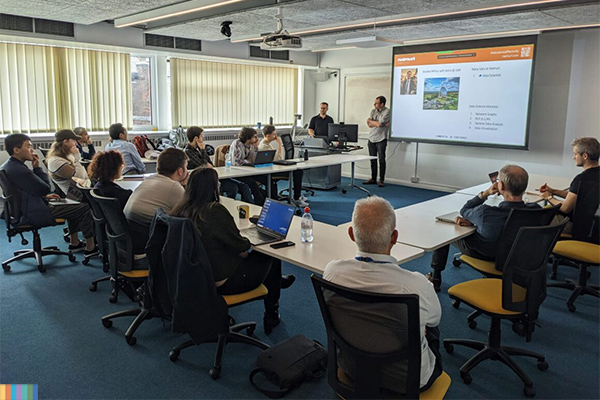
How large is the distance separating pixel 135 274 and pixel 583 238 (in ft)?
12.3

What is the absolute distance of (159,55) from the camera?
28.5 feet

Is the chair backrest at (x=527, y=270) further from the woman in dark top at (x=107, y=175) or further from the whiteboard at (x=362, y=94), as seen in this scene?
the whiteboard at (x=362, y=94)

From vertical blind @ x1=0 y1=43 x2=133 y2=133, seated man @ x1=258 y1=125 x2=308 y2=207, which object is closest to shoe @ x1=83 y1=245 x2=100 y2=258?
seated man @ x1=258 y1=125 x2=308 y2=207

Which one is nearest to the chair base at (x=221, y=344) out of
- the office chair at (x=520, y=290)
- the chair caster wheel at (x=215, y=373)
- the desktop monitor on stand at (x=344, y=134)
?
the chair caster wheel at (x=215, y=373)

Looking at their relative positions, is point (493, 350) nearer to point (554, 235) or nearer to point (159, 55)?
point (554, 235)

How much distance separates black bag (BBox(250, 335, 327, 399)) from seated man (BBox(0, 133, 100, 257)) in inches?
111

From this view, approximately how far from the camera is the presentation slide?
7.38m

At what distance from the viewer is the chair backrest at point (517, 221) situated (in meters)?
3.06

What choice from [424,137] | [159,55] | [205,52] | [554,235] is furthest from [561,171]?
[159,55]

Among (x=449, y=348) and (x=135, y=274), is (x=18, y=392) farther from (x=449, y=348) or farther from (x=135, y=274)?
(x=449, y=348)

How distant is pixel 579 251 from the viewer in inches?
151

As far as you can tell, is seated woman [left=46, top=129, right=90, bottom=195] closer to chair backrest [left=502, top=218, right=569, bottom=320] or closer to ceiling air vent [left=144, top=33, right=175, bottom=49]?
ceiling air vent [left=144, top=33, right=175, bottom=49]

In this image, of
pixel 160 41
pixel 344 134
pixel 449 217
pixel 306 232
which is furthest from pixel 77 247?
pixel 344 134

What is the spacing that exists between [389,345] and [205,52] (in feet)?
26.7
